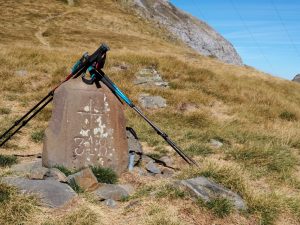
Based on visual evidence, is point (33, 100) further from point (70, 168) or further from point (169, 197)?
point (169, 197)

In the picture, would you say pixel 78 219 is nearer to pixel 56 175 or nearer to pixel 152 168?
pixel 56 175

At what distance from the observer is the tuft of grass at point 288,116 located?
18531 millimetres

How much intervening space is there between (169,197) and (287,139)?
7.42 meters

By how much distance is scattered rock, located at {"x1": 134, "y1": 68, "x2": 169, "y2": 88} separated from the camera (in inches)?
820

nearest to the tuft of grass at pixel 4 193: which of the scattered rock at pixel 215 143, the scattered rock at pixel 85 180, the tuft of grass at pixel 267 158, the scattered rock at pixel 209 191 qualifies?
the scattered rock at pixel 85 180

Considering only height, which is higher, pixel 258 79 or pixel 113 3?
pixel 113 3

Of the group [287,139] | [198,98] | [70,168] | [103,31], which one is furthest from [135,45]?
[70,168]

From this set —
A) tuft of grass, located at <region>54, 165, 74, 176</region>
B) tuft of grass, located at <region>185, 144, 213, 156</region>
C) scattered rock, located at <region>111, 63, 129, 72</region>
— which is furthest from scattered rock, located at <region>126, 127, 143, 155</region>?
scattered rock, located at <region>111, 63, 129, 72</region>

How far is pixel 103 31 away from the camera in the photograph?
5972 cm

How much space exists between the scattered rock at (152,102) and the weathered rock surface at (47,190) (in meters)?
10.4

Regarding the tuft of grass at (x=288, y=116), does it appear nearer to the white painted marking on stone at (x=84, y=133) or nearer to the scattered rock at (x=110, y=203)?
the white painted marking on stone at (x=84, y=133)

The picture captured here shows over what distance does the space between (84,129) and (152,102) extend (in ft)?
29.9

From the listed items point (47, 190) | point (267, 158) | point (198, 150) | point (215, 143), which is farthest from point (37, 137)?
point (267, 158)

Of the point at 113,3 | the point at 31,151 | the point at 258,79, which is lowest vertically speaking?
the point at 31,151
